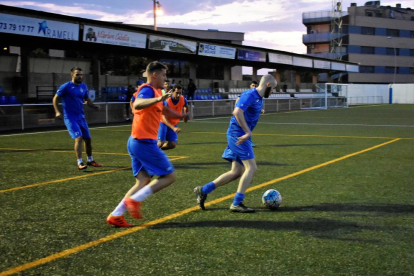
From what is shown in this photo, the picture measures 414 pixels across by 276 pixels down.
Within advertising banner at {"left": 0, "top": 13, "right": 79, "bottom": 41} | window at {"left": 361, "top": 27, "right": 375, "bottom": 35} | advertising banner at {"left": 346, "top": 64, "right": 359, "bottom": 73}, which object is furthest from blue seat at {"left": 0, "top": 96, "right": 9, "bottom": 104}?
window at {"left": 361, "top": 27, "right": 375, "bottom": 35}

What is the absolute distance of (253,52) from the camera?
43062mm

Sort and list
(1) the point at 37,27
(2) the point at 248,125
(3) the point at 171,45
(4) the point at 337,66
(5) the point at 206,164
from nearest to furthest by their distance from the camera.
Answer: (2) the point at 248,125 → (5) the point at 206,164 → (1) the point at 37,27 → (3) the point at 171,45 → (4) the point at 337,66

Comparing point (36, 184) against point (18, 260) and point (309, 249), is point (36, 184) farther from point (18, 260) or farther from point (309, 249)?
point (309, 249)

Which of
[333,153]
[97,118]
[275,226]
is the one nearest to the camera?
[275,226]

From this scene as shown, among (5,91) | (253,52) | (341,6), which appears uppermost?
(341,6)

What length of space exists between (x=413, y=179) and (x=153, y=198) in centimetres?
454

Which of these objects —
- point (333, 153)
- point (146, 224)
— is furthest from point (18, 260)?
point (333, 153)

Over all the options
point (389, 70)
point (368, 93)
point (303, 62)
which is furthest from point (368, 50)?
point (303, 62)

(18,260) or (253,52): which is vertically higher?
(253,52)

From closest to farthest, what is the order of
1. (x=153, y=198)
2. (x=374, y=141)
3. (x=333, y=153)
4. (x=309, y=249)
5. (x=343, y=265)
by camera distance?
1. (x=343, y=265)
2. (x=309, y=249)
3. (x=153, y=198)
4. (x=333, y=153)
5. (x=374, y=141)

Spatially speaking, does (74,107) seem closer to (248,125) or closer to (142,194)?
(248,125)

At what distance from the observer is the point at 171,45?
33.2m

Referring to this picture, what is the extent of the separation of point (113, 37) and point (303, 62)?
2963cm

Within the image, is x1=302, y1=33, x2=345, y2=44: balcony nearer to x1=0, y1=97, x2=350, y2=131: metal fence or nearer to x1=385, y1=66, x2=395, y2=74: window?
x1=385, y1=66, x2=395, y2=74: window
